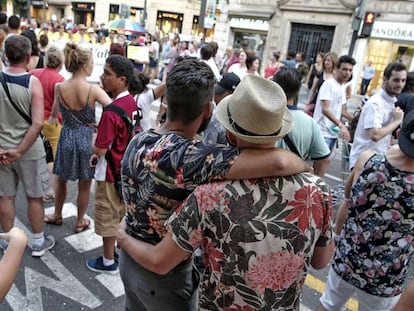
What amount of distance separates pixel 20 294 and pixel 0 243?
2.17 feet

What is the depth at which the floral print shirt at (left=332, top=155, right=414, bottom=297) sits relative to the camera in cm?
192

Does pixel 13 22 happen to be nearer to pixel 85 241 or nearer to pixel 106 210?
pixel 85 241

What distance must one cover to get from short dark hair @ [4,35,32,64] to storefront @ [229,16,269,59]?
18040 millimetres

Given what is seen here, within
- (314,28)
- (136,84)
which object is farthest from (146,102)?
(314,28)

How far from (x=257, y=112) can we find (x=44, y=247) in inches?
114

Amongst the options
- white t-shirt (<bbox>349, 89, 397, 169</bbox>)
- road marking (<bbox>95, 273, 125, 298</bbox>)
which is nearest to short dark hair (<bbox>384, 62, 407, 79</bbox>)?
white t-shirt (<bbox>349, 89, 397, 169</bbox>)

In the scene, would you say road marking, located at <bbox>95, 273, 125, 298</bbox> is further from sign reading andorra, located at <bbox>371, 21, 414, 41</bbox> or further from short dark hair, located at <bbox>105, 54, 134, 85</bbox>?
sign reading andorra, located at <bbox>371, 21, 414, 41</bbox>

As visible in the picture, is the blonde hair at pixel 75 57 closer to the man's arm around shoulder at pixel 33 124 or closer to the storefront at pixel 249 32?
the man's arm around shoulder at pixel 33 124

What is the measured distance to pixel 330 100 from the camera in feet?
15.6

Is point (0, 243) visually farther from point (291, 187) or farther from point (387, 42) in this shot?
point (387, 42)

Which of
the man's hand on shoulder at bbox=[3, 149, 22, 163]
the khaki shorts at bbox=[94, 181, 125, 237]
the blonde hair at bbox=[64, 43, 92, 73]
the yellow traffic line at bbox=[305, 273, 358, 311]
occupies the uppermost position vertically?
the blonde hair at bbox=[64, 43, 92, 73]

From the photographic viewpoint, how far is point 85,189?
11.7 feet

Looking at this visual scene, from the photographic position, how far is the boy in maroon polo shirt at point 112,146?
282 centimetres

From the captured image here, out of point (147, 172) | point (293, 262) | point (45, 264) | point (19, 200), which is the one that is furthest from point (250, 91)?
point (19, 200)
